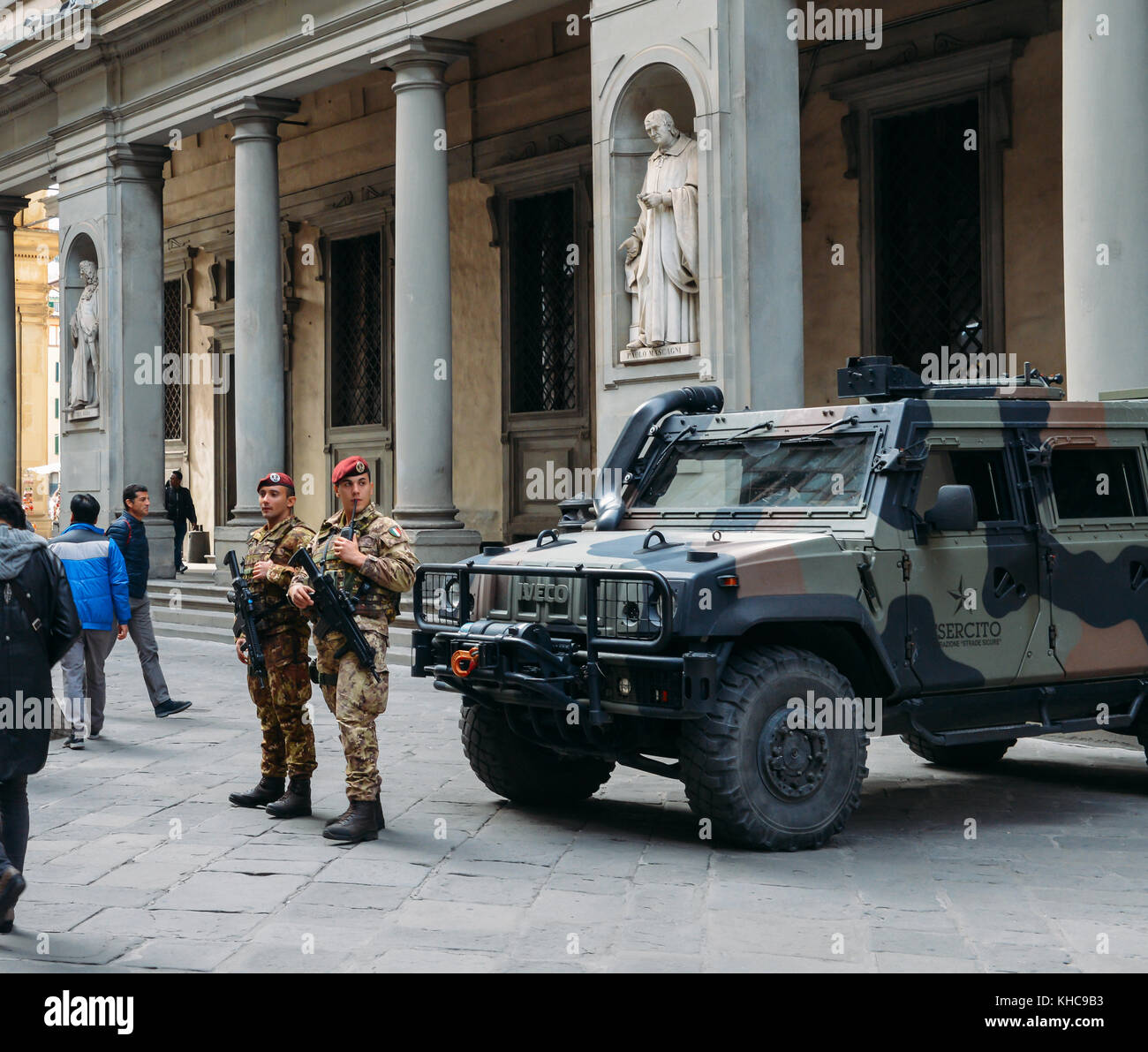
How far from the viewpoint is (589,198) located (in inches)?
755

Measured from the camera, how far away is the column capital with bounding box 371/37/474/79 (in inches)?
623

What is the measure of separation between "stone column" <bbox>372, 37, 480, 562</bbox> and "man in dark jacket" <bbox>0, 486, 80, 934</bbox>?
983 centimetres

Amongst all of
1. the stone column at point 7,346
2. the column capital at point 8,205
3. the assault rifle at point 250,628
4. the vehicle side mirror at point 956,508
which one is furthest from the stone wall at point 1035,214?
the column capital at point 8,205

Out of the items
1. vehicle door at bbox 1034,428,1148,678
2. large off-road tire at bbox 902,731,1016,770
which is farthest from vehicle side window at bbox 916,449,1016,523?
large off-road tire at bbox 902,731,1016,770

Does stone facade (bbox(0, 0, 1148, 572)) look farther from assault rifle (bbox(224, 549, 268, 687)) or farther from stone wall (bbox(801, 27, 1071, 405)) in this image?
assault rifle (bbox(224, 549, 268, 687))

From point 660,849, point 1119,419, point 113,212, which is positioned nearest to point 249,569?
point 660,849

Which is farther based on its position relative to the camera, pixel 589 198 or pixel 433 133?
pixel 589 198

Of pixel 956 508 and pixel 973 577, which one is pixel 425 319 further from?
pixel 956 508

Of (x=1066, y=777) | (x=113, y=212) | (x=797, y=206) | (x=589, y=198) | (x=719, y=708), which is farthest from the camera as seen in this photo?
(x=113, y=212)

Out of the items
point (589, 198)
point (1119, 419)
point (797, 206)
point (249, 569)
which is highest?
point (589, 198)

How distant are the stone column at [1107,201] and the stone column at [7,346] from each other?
62.0 feet

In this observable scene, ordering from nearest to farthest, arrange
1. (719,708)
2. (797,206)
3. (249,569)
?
1. (719,708)
2. (249,569)
3. (797,206)
